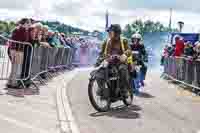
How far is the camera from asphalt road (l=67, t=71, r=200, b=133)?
9.26 metres

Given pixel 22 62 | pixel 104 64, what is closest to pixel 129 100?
pixel 104 64

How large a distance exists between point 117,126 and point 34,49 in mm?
6058

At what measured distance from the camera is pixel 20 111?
10.1m

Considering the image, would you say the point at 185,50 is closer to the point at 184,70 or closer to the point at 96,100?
the point at 184,70

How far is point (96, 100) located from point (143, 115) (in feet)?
3.42

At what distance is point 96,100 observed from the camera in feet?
36.2

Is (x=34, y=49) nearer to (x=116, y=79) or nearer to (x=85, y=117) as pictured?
(x=116, y=79)

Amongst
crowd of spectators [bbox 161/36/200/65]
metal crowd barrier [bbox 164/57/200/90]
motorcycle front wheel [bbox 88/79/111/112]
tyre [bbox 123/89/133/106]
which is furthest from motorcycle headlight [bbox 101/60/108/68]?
crowd of spectators [bbox 161/36/200/65]

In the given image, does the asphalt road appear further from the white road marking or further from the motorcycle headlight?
the motorcycle headlight

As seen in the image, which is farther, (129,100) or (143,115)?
(129,100)

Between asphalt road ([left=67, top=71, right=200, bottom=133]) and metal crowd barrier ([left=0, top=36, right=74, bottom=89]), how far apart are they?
1.26 metres

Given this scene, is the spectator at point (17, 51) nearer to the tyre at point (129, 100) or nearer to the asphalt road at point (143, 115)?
the asphalt road at point (143, 115)

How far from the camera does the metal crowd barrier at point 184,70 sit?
17.2 meters

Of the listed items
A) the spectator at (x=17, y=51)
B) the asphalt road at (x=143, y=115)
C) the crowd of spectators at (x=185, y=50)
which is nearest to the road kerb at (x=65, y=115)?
the asphalt road at (x=143, y=115)
